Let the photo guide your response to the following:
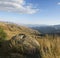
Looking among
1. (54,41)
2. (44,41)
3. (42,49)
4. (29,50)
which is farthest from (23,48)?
(54,41)

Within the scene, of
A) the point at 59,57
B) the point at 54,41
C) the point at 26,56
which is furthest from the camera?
the point at 54,41

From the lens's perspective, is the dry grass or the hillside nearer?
the dry grass

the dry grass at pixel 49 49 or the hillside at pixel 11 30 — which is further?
the hillside at pixel 11 30

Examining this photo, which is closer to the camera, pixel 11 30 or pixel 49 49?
pixel 49 49

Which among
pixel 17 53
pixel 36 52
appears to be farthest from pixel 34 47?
pixel 17 53

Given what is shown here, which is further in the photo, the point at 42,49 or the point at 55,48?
the point at 55,48

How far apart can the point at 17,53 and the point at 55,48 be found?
2.02 meters

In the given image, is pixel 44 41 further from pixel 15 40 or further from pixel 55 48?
pixel 15 40

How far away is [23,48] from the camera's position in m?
9.24

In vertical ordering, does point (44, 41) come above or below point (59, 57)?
above

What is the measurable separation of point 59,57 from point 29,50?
163 cm

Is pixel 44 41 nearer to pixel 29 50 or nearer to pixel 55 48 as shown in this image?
pixel 55 48

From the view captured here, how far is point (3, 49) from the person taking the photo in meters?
9.74

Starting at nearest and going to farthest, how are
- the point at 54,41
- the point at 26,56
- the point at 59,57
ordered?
the point at 26,56 → the point at 59,57 → the point at 54,41
